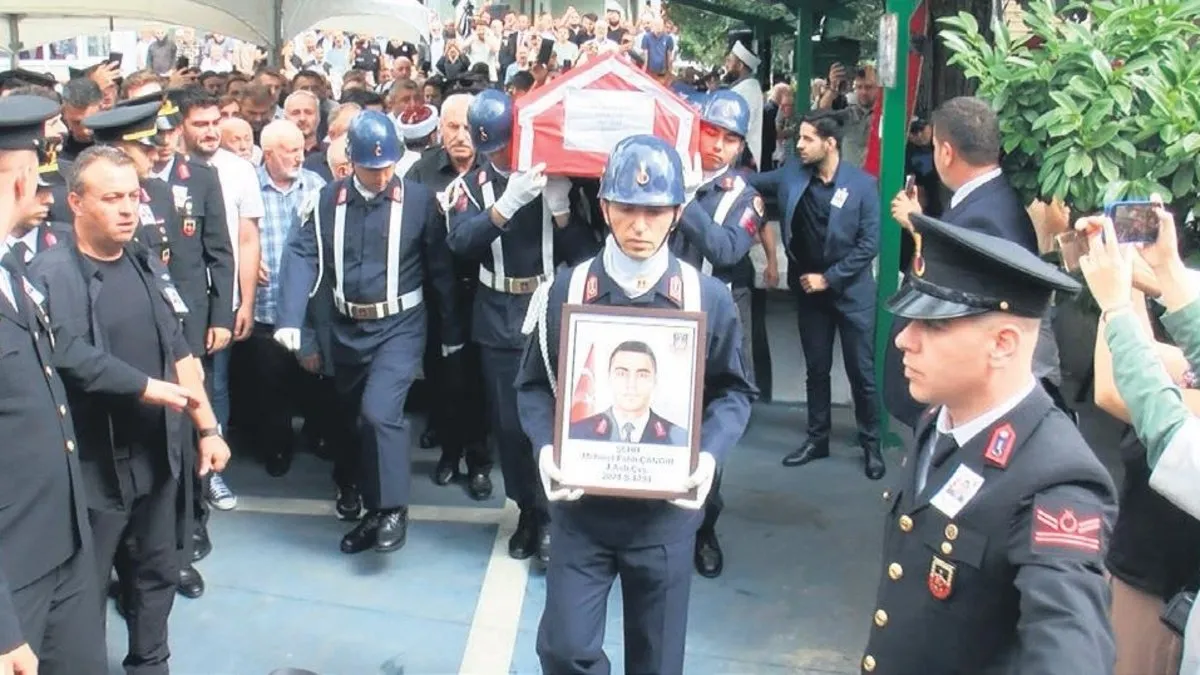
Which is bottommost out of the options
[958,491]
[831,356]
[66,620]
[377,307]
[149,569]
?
[149,569]

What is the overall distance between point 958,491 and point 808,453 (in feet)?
14.8

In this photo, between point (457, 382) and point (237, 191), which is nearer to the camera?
point (237, 191)

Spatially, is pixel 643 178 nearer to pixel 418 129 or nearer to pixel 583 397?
pixel 583 397

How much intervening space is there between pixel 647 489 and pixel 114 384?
1784 mm

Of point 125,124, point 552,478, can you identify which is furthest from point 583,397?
point 125,124

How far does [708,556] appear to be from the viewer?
5.37 m

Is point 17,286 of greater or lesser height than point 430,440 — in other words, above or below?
above

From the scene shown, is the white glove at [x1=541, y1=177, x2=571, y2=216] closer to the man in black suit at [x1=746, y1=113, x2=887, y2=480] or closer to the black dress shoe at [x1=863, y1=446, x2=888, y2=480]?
the man in black suit at [x1=746, y1=113, x2=887, y2=480]

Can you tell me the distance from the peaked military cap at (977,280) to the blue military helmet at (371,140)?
3348 millimetres

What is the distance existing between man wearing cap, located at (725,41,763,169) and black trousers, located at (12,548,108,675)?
6187 millimetres

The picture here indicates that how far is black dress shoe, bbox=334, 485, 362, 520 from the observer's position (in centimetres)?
597

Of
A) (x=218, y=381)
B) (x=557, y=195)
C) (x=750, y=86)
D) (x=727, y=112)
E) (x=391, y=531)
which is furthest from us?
(x=750, y=86)

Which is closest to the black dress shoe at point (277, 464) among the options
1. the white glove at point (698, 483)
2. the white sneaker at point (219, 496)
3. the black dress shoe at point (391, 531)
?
the white sneaker at point (219, 496)

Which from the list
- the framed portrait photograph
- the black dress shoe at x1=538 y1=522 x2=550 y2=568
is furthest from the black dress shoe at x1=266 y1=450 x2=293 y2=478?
the framed portrait photograph
